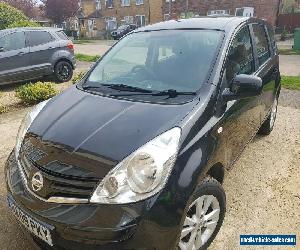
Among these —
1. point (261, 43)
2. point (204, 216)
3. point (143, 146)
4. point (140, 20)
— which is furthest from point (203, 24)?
point (140, 20)

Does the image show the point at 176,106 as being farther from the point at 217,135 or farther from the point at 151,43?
the point at 151,43

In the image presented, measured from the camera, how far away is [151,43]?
3621 mm

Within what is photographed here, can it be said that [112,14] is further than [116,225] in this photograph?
Yes

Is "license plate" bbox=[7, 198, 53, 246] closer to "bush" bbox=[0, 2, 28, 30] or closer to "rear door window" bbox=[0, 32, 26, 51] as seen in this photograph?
"rear door window" bbox=[0, 32, 26, 51]

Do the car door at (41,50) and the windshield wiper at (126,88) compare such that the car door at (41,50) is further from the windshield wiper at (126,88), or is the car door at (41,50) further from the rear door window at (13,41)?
the windshield wiper at (126,88)

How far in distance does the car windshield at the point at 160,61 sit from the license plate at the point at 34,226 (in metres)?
1.39

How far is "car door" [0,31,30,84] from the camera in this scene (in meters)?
8.87

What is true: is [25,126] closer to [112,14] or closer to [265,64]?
[265,64]

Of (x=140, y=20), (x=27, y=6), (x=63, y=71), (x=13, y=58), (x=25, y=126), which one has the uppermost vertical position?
(x=27, y=6)

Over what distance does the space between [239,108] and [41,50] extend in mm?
7837

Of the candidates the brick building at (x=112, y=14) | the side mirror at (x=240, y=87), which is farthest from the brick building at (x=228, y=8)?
the side mirror at (x=240, y=87)

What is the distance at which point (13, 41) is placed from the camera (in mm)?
9086

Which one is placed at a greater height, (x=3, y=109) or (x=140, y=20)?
(x=140, y=20)

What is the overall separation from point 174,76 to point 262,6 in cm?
2909
